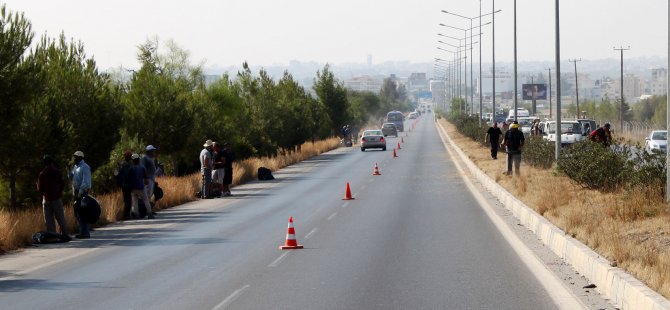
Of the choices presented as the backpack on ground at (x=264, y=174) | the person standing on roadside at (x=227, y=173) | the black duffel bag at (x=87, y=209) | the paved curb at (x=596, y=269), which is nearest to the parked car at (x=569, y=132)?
the backpack on ground at (x=264, y=174)

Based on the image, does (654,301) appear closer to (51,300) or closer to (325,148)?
(51,300)

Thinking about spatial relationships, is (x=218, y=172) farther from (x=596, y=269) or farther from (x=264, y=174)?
(x=596, y=269)

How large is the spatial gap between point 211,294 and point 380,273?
2720 millimetres

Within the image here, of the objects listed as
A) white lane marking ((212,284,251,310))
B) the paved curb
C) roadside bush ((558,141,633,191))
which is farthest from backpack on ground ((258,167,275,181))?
white lane marking ((212,284,251,310))

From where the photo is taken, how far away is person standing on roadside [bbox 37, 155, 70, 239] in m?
21.3

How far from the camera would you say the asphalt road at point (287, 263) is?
1306 centimetres

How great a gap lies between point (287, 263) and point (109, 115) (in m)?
17.3

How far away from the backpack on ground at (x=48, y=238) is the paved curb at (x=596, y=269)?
28.1 feet

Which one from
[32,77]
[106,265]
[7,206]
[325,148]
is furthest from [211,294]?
[325,148]

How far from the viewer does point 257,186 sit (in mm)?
41750

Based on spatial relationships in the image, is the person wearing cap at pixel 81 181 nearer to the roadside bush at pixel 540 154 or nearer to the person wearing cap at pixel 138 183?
the person wearing cap at pixel 138 183

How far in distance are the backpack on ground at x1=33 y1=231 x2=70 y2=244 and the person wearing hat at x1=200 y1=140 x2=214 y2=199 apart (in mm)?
11922

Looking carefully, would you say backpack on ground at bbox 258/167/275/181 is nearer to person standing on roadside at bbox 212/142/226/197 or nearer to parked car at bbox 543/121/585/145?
person standing on roadside at bbox 212/142/226/197

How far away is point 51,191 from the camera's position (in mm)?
21406
